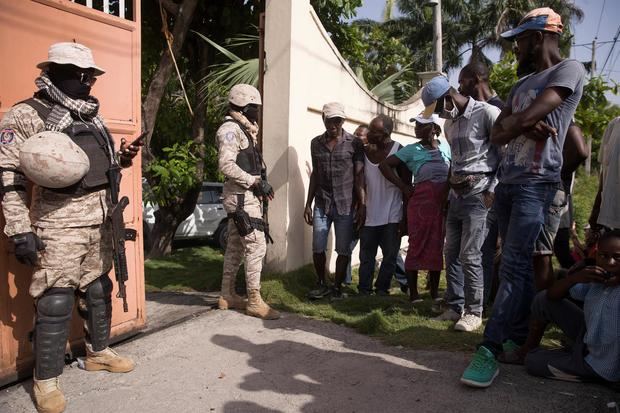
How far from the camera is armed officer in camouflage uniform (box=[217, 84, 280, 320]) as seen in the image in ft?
14.3

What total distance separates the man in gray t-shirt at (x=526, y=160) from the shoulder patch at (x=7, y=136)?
271 centimetres

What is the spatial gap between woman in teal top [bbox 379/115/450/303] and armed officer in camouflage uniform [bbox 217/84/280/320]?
1.32 metres

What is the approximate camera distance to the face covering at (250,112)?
4527mm

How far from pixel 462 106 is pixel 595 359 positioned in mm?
1992

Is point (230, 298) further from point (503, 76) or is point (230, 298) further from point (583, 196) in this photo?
point (583, 196)

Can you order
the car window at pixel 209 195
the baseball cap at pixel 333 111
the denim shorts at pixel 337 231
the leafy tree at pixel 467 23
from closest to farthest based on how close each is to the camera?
the baseball cap at pixel 333 111 < the denim shorts at pixel 337 231 < the car window at pixel 209 195 < the leafy tree at pixel 467 23

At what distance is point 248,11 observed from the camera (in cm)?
765

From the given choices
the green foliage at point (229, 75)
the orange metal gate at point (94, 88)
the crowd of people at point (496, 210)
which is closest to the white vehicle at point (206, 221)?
the green foliage at point (229, 75)

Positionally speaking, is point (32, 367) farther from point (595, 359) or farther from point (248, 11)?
point (248, 11)

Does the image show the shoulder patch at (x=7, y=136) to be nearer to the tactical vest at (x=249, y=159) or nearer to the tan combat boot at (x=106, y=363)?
the tan combat boot at (x=106, y=363)

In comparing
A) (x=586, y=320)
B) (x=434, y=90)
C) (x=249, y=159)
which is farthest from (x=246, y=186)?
(x=586, y=320)

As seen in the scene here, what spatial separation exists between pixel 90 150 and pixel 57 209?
40cm

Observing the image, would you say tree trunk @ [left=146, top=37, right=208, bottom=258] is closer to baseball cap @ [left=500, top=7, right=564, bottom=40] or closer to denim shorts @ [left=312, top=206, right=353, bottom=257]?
denim shorts @ [left=312, top=206, right=353, bottom=257]


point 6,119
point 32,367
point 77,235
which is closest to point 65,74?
point 6,119
